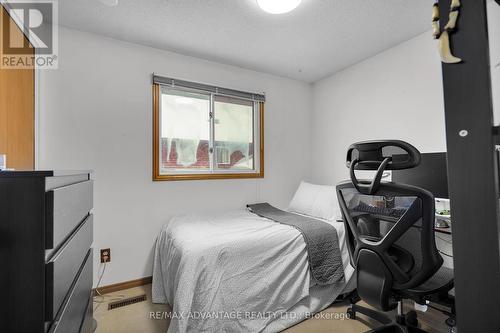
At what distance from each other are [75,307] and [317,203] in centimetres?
222

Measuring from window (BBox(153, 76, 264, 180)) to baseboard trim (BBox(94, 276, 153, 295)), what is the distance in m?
1.04

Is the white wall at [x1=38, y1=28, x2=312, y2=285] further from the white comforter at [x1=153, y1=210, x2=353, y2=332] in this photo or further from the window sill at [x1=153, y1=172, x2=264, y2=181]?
the white comforter at [x1=153, y1=210, x2=353, y2=332]

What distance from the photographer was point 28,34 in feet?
6.23

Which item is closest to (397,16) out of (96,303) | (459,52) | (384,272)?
(459,52)

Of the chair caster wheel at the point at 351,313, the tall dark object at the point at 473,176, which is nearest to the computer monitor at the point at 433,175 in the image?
the chair caster wheel at the point at 351,313

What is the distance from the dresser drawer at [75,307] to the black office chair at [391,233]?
4.70ft

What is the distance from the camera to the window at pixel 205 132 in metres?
2.65

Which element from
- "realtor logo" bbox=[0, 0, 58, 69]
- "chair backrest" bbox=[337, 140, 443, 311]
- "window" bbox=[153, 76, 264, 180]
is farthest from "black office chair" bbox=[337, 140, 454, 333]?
"realtor logo" bbox=[0, 0, 58, 69]

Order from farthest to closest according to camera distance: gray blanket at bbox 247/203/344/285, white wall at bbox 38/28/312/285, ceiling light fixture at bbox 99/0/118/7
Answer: white wall at bbox 38/28/312/285 < gray blanket at bbox 247/203/344/285 < ceiling light fixture at bbox 99/0/118/7

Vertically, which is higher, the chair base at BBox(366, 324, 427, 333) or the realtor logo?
the realtor logo

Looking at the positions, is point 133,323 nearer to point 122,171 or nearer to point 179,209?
point 179,209

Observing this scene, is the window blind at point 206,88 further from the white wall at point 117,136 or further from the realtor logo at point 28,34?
the realtor logo at point 28,34

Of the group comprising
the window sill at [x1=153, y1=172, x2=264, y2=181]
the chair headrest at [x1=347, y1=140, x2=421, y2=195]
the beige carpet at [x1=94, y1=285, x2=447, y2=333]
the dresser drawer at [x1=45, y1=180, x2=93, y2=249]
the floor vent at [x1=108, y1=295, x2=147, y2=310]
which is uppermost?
the chair headrest at [x1=347, y1=140, x2=421, y2=195]

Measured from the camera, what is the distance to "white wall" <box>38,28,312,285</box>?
217 centimetres
